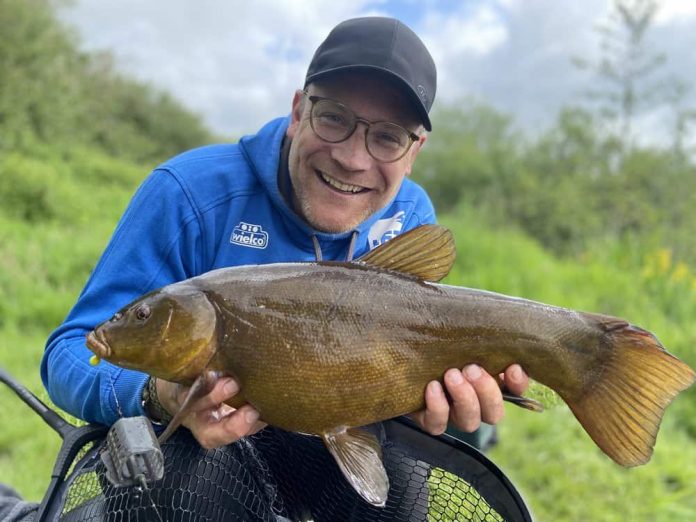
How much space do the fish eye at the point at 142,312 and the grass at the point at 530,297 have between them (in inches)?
45.5

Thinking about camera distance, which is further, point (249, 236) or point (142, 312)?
point (249, 236)

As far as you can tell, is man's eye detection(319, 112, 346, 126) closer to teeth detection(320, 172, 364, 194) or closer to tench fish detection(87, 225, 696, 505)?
teeth detection(320, 172, 364, 194)

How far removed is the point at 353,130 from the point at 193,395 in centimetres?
108

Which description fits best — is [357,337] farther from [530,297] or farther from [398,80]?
[530,297]

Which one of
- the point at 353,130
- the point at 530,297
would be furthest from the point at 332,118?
the point at 530,297

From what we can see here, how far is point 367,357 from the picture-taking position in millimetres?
1512

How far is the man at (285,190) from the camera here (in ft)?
6.18

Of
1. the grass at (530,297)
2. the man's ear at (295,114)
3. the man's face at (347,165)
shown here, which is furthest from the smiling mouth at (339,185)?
the grass at (530,297)

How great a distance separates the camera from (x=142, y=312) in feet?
4.75

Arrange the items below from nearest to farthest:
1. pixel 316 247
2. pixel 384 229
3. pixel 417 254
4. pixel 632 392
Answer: pixel 632 392 → pixel 417 254 → pixel 316 247 → pixel 384 229

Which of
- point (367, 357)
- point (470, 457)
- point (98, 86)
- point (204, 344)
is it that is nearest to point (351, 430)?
point (367, 357)

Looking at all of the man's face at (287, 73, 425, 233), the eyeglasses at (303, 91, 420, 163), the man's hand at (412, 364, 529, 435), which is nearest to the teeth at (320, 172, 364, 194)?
the man's face at (287, 73, 425, 233)

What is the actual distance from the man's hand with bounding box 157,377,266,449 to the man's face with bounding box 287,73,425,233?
0.85 m

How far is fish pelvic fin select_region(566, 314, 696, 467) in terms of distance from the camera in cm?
149
